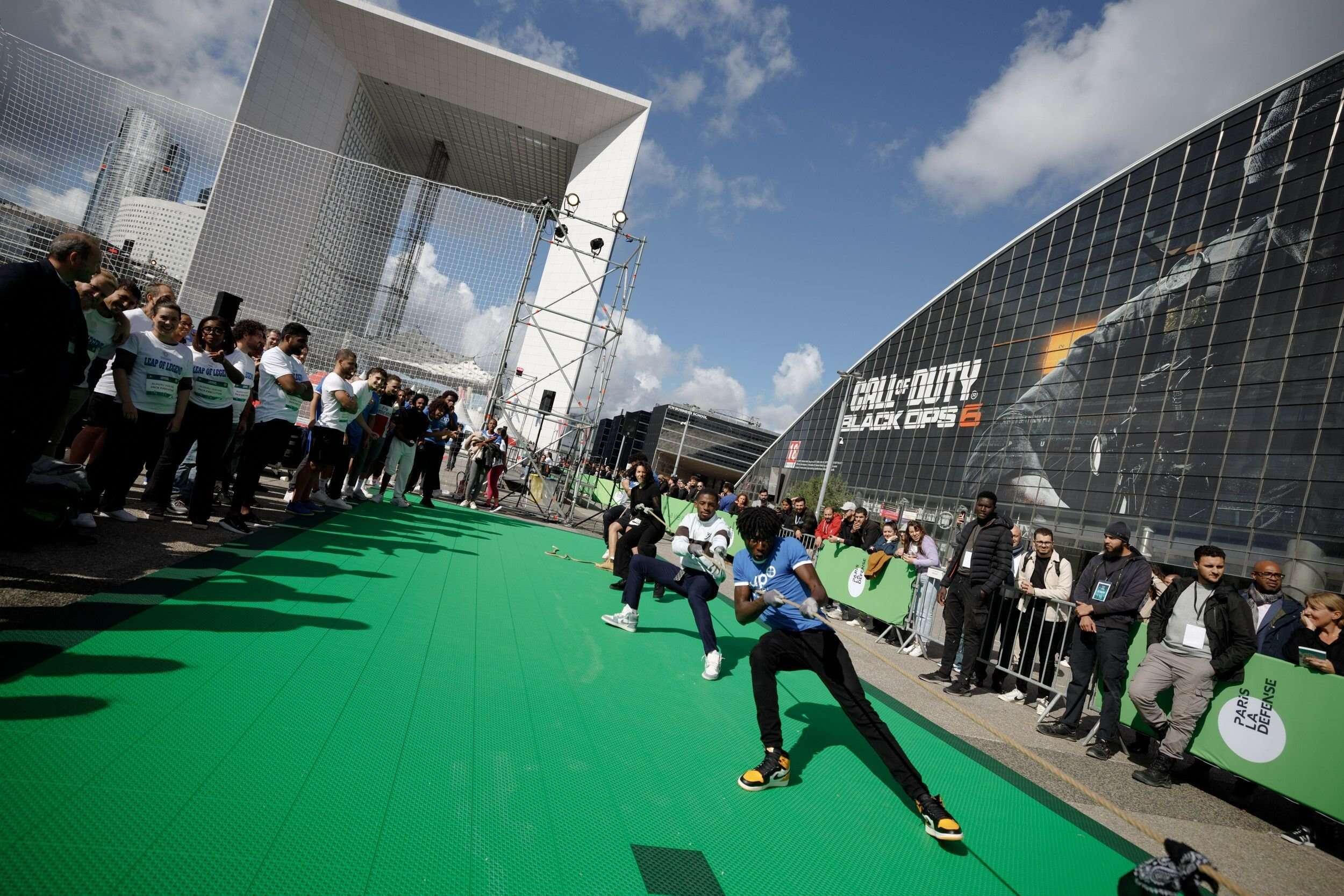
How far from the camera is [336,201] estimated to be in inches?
702

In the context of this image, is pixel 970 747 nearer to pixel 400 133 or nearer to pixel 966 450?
pixel 400 133

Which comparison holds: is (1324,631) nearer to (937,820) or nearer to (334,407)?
(937,820)

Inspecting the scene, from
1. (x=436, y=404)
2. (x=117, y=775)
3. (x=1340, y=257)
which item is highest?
(x=1340, y=257)

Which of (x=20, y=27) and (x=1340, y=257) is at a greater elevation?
(x=1340, y=257)

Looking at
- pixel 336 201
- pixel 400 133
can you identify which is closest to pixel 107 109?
pixel 336 201

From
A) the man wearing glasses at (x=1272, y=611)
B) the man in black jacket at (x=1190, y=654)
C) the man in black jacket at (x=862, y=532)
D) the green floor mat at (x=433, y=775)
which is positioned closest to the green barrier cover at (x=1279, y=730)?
the man in black jacket at (x=1190, y=654)

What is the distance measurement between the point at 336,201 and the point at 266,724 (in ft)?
60.7

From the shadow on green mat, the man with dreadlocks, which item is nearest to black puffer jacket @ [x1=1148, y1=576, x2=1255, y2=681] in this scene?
the man with dreadlocks

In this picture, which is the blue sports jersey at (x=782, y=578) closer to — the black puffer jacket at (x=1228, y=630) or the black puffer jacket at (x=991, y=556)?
the black puffer jacket at (x=991, y=556)

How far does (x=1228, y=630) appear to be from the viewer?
4.75 m

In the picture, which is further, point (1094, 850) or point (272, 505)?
point (272, 505)

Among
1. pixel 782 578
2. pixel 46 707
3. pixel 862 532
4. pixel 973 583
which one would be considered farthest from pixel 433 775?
pixel 862 532

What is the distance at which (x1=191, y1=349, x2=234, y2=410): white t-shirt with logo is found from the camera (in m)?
5.62

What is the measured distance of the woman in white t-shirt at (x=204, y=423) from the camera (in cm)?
565
